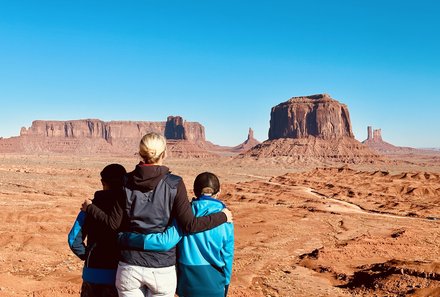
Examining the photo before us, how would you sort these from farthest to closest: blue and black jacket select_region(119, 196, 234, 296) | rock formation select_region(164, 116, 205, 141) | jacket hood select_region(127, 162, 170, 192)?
rock formation select_region(164, 116, 205, 141) → blue and black jacket select_region(119, 196, 234, 296) → jacket hood select_region(127, 162, 170, 192)

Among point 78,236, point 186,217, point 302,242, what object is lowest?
point 302,242

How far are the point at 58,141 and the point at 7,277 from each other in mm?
204905

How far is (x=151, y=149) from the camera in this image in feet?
9.45

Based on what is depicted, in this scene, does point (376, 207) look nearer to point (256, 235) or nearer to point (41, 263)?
point (256, 235)

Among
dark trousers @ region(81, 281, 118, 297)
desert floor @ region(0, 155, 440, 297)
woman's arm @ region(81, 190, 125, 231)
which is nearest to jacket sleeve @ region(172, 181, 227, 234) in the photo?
woman's arm @ region(81, 190, 125, 231)

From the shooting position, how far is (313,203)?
1120 inches

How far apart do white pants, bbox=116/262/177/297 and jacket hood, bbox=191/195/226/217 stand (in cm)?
47

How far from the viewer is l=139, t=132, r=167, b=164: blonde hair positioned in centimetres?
288

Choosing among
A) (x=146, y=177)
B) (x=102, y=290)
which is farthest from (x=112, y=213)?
(x=102, y=290)

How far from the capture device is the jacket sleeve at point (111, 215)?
2.89m

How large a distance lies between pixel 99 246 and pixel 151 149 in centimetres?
86

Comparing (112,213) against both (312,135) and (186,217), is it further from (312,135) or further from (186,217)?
(312,135)

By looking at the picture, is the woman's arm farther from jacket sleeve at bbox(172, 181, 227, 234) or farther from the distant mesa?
the distant mesa

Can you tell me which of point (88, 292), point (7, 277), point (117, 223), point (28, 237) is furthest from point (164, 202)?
point (28, 237)
